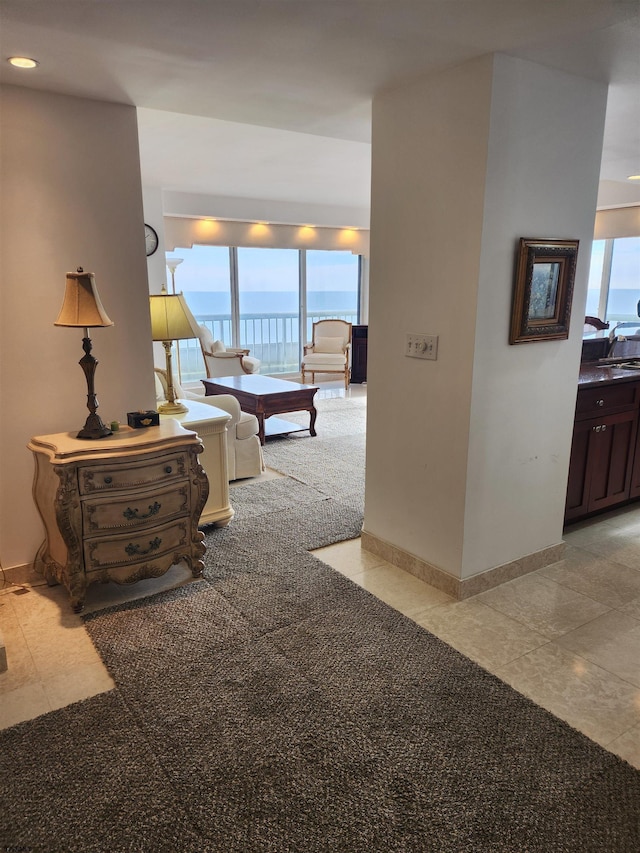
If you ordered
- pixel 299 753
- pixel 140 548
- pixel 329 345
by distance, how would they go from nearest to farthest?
pixel 299 753 < pixel 140 548 < pixel 329 345

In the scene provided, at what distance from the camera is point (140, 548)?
275 centimetres

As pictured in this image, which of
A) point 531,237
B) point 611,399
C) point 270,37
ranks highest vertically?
point 270,37

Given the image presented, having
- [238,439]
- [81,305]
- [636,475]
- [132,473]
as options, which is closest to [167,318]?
[81,305]

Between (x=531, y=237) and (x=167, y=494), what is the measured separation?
203 cm

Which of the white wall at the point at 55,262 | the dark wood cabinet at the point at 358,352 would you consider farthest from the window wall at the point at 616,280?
the white wall at the point at 55,262

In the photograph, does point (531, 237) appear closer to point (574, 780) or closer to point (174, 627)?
point (574, 780)

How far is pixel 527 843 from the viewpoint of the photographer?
1.57 m

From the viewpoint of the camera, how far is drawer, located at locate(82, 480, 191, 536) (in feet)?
8.54

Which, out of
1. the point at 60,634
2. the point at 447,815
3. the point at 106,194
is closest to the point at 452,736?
the point at 447,815

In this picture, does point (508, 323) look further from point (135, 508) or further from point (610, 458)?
point (135, 508)

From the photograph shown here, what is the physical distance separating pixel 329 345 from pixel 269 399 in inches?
136

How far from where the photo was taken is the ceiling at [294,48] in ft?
6.30

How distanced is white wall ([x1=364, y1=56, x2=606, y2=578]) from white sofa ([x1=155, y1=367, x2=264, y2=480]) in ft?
5.02

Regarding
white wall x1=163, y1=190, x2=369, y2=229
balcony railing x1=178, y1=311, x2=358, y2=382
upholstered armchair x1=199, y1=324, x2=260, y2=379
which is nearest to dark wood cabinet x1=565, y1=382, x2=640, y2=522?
upholstered armchair x1=199, y1=324, x2=260, y2=379
